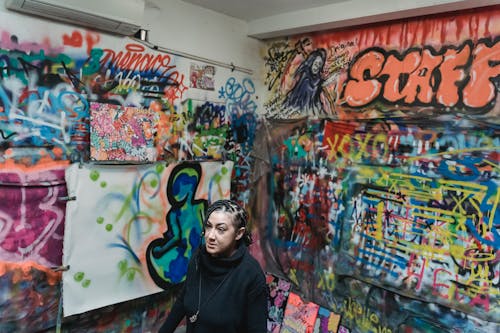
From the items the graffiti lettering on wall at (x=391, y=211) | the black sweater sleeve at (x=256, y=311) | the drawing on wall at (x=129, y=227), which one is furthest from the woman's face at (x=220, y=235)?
the graffiti lettering on wall at (x=391, y=211)

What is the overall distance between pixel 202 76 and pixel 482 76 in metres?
1.87

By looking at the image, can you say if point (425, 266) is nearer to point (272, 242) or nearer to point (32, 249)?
point (272, 242)

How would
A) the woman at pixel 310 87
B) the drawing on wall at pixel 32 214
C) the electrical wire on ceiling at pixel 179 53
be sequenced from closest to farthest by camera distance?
the drawing on wall at pixel 32 214, the electrical wire on ceiling at pixel 179 53, the woman at pixel 310 87

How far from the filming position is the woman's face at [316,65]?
3.02m

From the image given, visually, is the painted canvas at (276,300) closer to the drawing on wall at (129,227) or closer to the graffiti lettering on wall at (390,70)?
the drawing on wall at (129,227)

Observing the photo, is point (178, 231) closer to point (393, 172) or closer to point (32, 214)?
point (32, 214)

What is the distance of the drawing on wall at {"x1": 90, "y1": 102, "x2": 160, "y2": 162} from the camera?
2402mm

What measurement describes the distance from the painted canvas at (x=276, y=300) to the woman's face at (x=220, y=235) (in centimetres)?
163

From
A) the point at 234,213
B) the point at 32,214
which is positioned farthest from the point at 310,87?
the point at 32,214

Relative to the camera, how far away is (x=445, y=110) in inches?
92.7

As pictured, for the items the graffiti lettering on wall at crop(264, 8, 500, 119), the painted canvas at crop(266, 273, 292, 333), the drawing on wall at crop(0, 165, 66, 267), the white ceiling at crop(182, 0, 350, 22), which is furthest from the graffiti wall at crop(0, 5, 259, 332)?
the painted canvas at crop(266, 273, 292, 333)

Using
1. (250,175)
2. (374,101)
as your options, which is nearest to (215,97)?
(250,175)

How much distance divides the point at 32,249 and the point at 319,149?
6.62 ft

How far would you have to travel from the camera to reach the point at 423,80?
2451 millimetres
